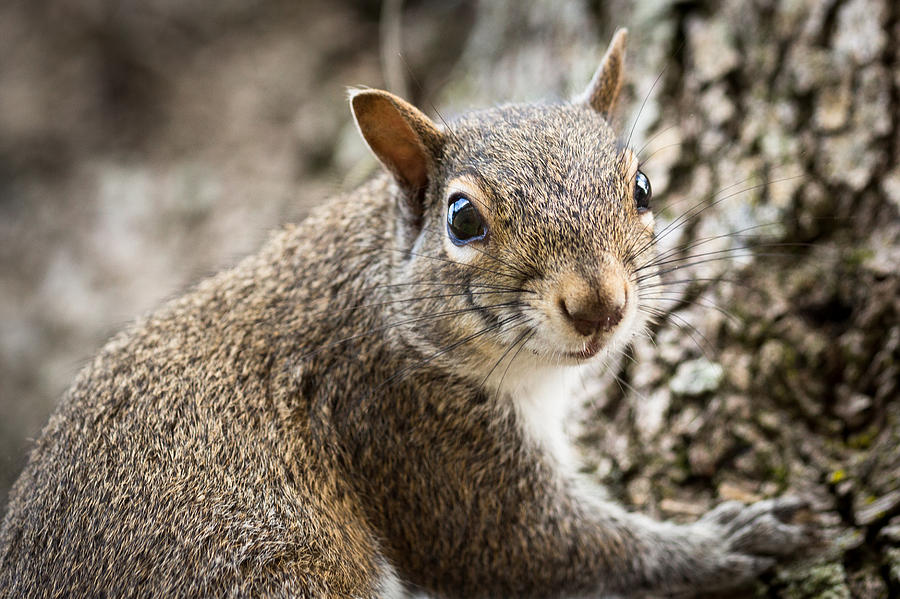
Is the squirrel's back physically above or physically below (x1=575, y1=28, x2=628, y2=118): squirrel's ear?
below

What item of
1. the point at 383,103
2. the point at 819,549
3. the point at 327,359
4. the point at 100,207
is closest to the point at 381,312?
→ the point at 327,359

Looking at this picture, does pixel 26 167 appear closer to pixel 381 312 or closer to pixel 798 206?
pixel 381 312

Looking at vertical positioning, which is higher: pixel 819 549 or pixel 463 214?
pixel 463 214

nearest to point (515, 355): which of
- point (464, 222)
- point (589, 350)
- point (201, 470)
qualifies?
point (589, 350)

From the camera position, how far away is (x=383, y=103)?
3.16 m

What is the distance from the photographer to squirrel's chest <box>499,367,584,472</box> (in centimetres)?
348

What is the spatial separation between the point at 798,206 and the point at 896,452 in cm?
139

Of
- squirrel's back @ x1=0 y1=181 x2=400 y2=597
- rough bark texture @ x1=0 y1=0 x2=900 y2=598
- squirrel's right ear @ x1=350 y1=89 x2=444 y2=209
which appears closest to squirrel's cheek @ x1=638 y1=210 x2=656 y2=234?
rough bark texture @ x1=0 y1=0 x2=900 y2=598

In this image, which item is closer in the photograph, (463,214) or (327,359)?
(463,214)

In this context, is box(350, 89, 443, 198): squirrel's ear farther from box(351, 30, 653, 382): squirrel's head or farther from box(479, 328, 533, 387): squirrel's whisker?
box(479, 328, 533, 387): squirrel's whisker

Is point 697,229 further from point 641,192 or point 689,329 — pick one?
point 641,192

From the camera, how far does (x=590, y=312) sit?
109 inches

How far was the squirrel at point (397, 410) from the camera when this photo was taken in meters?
2.89

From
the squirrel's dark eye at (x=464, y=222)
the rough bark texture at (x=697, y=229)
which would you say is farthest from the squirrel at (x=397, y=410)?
the rough bark texture at (x=697, y=229)
